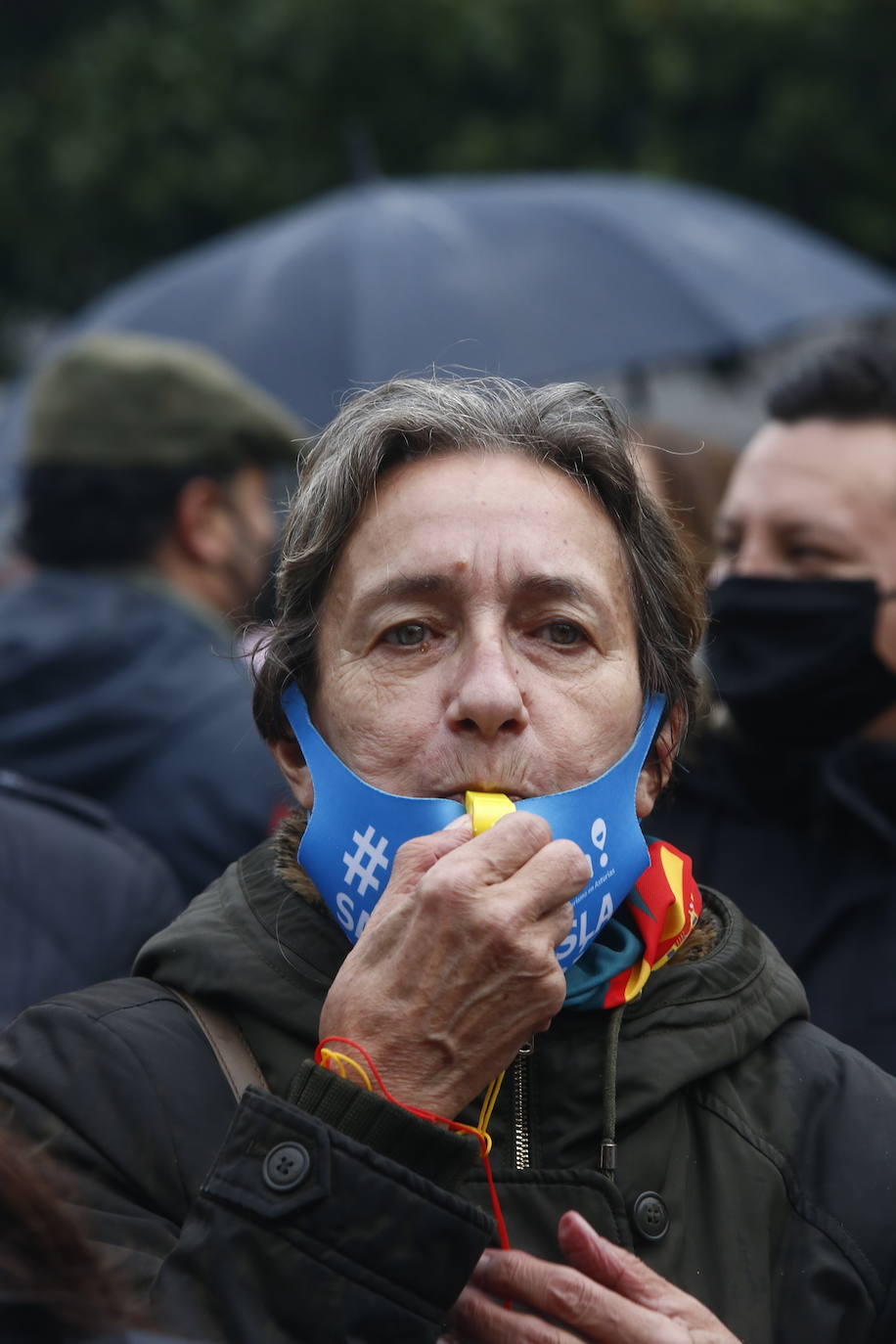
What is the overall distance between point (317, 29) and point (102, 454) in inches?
316

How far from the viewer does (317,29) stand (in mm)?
11430

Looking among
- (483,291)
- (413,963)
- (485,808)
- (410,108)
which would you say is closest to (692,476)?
(483,291)

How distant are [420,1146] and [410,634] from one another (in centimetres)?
74

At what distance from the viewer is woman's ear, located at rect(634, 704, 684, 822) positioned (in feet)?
8.00

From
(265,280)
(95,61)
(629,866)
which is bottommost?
(629,866)

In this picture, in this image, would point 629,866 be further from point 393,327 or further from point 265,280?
point 265,280

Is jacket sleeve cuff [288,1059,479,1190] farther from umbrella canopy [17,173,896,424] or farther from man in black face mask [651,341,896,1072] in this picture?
umbrella canopy [17,173,896,424]

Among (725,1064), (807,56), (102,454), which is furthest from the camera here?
(807,56)

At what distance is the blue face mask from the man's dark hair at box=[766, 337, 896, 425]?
1.87m

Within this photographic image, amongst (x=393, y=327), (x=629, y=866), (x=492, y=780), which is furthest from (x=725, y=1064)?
(x=393, y=327)

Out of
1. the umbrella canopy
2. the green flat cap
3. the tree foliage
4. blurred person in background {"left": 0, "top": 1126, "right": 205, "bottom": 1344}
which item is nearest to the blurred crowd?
blurred person in background {"left": 0, "top": 1126, "right": 205, "bottom": 1344}

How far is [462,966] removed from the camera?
195 centimetres

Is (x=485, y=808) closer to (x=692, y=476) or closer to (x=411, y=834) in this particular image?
(x=411, y=834)

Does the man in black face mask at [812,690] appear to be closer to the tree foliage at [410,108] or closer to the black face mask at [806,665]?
the black face mask at [806,665]
